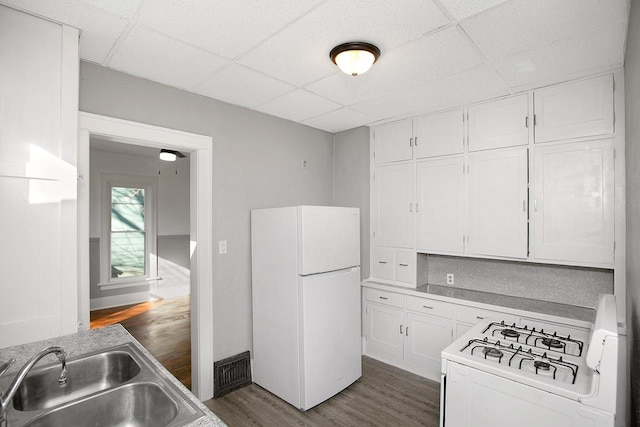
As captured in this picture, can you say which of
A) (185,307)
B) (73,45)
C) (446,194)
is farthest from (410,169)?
(185,307)

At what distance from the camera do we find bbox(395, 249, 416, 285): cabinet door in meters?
3.39

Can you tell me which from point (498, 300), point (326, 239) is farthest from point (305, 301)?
point (498, 300)

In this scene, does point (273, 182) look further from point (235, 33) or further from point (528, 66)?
point (528, 66)

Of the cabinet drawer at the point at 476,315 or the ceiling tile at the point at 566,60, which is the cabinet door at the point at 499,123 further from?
the cabinet drawer at the point at 476,315

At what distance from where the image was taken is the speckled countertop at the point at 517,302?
250 centimetres

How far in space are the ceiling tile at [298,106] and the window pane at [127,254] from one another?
3914 mm

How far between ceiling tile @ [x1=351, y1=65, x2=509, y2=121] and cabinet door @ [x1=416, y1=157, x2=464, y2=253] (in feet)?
1.71

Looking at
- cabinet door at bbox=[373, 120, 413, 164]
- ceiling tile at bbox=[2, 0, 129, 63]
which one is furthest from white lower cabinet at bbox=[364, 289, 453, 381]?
ceiling tile at bbox=[2, 0, 129, 63]

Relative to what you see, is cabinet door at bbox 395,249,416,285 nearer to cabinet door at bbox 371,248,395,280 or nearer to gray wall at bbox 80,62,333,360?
cabinet door at bbox 371,248,395,280

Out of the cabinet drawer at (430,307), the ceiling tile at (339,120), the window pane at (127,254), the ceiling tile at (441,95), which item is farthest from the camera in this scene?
the window pane at (127,254)

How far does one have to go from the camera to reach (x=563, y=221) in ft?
8.36

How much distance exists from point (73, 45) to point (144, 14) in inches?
19.6

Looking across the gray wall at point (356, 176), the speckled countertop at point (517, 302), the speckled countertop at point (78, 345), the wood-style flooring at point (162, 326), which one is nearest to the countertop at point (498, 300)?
the speckled countertop at point (517, 302)

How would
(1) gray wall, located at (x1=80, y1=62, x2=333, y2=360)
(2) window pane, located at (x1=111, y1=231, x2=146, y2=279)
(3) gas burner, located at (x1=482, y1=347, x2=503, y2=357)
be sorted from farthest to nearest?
(2) window pane, located at (x1=111, y1=231, x2=146, y2=279)
(1) gray wall, located at (x1=80, y1=62, x2=333, y2=360)
(3) gas burner, located at (x1=482, y1=347, x2=503, y2=357)
